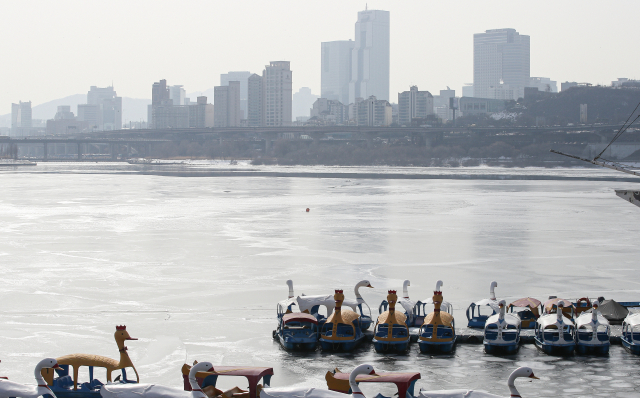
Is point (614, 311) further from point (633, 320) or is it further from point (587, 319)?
point (587, 319)

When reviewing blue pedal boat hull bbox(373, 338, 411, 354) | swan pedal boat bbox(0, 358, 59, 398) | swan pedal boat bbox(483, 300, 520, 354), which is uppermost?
swan pedal boat bbox(0, 358, 59, 398)

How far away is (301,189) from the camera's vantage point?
243ft

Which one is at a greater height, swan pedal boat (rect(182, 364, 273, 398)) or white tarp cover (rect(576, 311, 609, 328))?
white tarp cover (rect(576, 311, 609, 328))

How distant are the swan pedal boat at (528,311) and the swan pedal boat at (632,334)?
2.35m

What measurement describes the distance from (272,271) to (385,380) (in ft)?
47.7

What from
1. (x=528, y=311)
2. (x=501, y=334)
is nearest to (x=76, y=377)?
(x=501, y=334)

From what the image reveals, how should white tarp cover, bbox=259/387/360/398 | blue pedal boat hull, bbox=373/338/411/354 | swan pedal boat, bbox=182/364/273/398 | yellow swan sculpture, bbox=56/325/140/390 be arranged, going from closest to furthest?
white tarp cover, bbox=259/387/360/398, swan pedal boat, bbox=182/364/273/398, yellow swan sculpture, bbox=56/325/140/390, blue pedal boat hull, bbox=373/338/411/354

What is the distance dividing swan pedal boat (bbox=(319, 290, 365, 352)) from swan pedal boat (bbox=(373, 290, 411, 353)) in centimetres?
53

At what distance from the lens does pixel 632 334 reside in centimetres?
1677

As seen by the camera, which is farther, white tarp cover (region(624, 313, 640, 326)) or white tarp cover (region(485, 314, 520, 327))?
white tarp cover (region(485, 314, 520, 327))

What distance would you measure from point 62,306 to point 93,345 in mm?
4445

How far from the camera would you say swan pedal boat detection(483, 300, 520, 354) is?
660 inches

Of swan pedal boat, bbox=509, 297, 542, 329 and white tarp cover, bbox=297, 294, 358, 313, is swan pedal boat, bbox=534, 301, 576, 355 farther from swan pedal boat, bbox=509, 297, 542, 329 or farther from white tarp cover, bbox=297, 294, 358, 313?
white tarp cover, bbox=297, 294, 358, 313

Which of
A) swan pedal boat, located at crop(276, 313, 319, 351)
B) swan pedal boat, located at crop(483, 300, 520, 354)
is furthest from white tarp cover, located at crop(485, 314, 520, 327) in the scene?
swan pedal boat, located at crop(276, 313, 319, 351)
